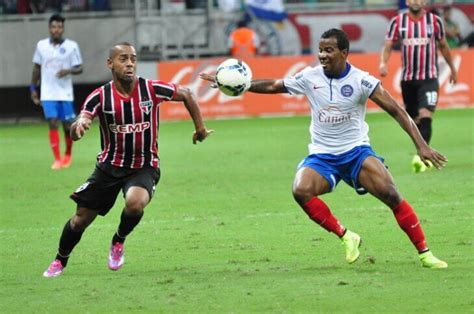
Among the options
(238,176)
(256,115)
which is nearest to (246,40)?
(256,115)

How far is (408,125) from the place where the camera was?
393 inches

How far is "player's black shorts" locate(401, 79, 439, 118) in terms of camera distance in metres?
17.4

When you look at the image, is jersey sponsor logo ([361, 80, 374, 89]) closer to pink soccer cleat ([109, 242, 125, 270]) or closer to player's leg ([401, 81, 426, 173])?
pink soccer cleat ([109, 242, 125, 270])

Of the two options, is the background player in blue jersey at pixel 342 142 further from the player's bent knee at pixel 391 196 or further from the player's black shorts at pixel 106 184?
the player's black shorts at pixel 106 184

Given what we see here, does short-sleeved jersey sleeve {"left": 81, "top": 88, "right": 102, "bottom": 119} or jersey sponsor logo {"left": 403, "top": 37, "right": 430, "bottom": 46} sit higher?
short-sleeved jersey sleeve {"left": 81, "top": 88, "right": 102, "bottom": 119}

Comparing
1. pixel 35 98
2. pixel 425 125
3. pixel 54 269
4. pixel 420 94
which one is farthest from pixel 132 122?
pixel 35 98

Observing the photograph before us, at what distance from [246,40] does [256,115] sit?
8.50ft

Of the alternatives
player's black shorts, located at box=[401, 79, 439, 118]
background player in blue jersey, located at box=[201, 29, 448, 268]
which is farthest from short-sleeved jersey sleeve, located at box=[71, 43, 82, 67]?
background player in blue jersey, located at box=[201, 29, 448, 268]

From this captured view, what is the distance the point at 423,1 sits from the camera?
57.0 feet

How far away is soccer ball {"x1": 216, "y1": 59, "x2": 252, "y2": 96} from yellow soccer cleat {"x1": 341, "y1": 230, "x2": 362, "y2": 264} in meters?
1.52

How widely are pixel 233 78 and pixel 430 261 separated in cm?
222

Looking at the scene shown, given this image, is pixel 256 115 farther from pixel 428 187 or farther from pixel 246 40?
pixel 428 187

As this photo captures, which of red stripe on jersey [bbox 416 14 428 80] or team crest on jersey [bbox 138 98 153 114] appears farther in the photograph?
red stripe on jersey [bbox 416 14 428 80]

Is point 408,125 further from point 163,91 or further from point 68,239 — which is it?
point 68,239
